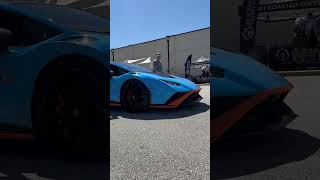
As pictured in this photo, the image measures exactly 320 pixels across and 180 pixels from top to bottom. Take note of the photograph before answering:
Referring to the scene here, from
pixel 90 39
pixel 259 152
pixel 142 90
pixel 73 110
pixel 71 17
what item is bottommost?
pixel 259 152

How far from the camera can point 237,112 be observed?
1547 millimetres

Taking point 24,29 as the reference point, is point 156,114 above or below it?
below

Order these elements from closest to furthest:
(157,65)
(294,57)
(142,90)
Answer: (294,57), (157,65), (142,90)

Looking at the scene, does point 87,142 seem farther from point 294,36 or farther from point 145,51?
point 294,36

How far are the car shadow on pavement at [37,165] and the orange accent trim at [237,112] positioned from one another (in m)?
0.58

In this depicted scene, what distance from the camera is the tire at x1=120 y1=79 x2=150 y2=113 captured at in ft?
4.95

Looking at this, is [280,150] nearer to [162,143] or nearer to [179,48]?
[162,143]

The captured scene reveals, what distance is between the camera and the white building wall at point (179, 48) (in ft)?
4.35

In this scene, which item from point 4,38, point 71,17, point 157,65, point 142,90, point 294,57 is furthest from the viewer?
point 4,38

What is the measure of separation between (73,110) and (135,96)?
1.41 feet

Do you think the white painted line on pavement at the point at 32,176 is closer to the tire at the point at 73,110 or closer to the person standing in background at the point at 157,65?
the tire at the point at 73,110

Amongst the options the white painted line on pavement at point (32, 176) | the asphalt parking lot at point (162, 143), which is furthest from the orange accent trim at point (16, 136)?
the asphalt parking lot at point (162, 143)

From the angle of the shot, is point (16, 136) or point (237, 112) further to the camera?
point (16, 136)

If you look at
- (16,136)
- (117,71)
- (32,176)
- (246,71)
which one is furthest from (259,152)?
(16,136)
